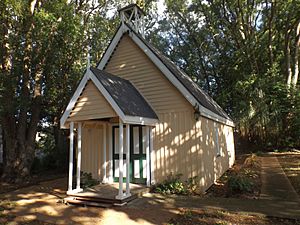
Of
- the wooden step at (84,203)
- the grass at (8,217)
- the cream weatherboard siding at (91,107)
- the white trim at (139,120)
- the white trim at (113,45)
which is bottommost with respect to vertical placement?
the grass at (8,217)

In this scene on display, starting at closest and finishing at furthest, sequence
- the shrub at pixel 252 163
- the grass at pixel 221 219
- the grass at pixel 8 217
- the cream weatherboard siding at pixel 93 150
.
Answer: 1. the grass at pixel 221 219
2. the grass at pixel 8 217
3. the cream weatherboard siding at pixel 93 150
4. the shrub at pixel 252 163

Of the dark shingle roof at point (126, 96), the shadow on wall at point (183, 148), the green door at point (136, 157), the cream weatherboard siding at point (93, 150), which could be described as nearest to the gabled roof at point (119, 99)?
the dark shingle roof at point (126, 96)

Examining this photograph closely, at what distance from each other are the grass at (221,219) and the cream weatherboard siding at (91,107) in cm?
353

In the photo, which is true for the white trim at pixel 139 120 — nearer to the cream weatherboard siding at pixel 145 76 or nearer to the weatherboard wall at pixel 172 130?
the weatherboard wall at pixel 172 130

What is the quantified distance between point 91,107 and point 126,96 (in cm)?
139

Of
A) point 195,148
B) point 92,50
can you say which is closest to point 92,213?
point 195,148

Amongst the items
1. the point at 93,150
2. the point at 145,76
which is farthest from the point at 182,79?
the point at 93,150

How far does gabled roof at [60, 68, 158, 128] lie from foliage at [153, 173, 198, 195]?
2.25 metres

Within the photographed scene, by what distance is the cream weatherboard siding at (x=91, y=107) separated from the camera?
7.70 m

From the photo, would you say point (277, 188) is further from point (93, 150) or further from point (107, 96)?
point (93, 150)

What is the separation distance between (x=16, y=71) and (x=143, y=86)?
23.0 ft

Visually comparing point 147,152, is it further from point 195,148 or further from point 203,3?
point 203,3

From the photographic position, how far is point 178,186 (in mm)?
8555

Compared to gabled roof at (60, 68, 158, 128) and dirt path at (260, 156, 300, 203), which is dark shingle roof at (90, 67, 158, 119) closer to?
gabled roof at (60, 68, 158, 128)
